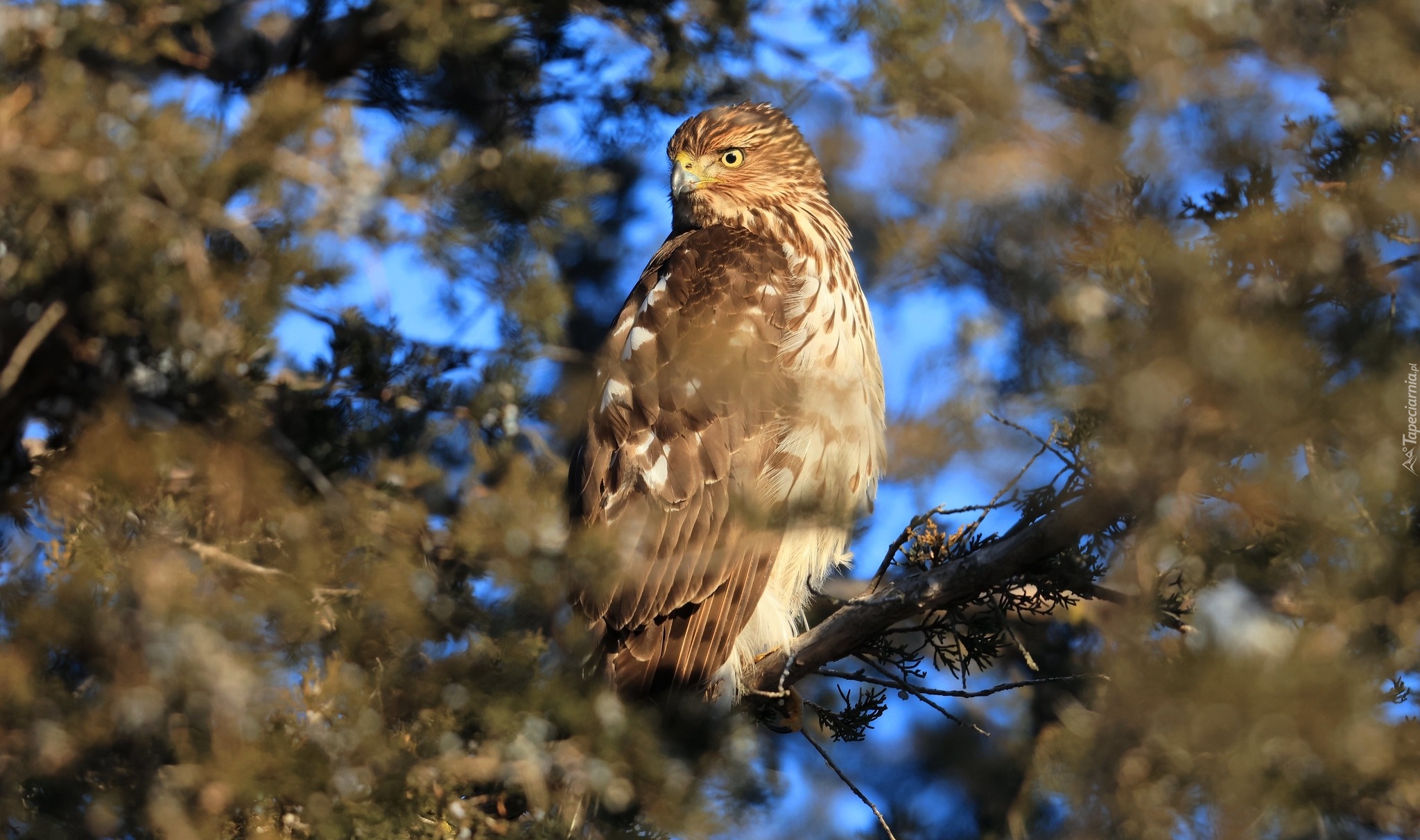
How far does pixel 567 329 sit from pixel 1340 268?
5.02 meters

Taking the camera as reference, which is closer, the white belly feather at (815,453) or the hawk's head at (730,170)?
the white belly feather at (815,453)

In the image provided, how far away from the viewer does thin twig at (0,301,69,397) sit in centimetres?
401

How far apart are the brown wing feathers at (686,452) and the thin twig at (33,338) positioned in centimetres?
215

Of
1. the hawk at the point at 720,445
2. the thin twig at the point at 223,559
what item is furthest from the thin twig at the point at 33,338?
the hawk at the point at 720,445

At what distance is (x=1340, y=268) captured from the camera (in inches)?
60.1

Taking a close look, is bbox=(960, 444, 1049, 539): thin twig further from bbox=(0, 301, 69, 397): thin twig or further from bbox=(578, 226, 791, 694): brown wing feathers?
bbox=(0, 301, 69, 397): thin twig

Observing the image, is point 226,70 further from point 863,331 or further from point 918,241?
point 918,241

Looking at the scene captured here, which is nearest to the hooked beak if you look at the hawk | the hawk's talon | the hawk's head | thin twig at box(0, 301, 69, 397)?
the hawk's head

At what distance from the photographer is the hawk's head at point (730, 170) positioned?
4.53 meters

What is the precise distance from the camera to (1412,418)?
1.55m

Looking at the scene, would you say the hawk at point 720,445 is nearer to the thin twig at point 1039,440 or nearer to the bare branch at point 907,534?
the bare branch at point 907,534

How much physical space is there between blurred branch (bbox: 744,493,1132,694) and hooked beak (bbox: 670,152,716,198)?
210cm

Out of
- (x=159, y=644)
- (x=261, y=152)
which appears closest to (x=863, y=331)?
(x=261, y=152)

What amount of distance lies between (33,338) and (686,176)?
8.83 ft
